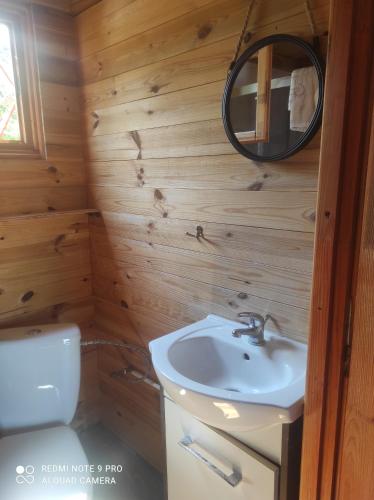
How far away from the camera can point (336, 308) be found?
0.66 metres

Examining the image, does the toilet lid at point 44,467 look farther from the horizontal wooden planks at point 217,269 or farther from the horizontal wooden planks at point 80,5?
the horizontal wooden planks at point 80,5

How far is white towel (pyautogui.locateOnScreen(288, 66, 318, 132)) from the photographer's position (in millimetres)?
1011

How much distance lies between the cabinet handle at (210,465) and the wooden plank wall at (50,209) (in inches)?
41.6

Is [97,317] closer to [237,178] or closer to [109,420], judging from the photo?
[109,420]

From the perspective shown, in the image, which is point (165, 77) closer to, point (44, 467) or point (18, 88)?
point (18, 88)

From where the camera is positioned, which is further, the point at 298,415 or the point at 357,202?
the point at 298,415

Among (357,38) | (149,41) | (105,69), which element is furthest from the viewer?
(105,69)

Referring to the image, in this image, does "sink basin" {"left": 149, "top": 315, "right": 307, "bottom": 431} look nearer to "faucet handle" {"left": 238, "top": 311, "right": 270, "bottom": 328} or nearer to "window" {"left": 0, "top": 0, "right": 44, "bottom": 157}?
"faucet handle" {"left": 238, "top": 311, "right": 270, "bottom": 328}

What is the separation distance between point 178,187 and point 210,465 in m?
0.99

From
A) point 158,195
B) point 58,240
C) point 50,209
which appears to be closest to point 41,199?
point 50,209

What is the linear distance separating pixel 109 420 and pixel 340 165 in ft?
6.75

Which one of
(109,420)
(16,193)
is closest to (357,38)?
(16,193)

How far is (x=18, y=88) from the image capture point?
5.70ft

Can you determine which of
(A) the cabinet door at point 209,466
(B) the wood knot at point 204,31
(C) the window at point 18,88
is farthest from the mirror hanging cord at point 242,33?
(A) the cabinet door at point 209,466
